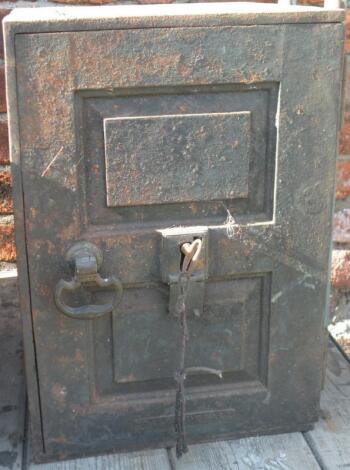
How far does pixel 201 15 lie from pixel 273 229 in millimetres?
403

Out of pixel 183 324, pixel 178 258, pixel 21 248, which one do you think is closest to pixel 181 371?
pixel 183 324

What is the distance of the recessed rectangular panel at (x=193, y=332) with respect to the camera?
1155mm

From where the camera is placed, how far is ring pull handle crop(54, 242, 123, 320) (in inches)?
41.8

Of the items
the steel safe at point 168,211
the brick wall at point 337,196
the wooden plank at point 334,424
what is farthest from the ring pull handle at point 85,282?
the brick wall at point 337,196

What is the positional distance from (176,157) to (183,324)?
0.30 meters

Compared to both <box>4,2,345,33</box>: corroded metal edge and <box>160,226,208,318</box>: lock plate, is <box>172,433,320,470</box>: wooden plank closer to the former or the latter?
<box>160,226,208,318</box>: lock plate

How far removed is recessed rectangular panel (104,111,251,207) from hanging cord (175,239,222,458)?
3.7 inches

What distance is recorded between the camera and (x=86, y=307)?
3.57 ft

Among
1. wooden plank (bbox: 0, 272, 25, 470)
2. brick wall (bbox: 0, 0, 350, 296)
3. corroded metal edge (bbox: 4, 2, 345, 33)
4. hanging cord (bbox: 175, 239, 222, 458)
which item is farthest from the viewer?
brick wall (bbox: 0, 0, 350, 296)

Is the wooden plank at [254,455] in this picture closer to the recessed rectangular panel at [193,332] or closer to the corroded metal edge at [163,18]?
the recessed rectangular panel at [193,332]

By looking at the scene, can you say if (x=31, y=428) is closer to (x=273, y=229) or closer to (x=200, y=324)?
(x=200, y=324)

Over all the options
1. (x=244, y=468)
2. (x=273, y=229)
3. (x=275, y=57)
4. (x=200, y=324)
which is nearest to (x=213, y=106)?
(x=275, y=57)

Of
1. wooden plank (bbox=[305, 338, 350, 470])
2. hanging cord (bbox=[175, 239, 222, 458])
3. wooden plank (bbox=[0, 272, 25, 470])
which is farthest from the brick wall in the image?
hanging cord (bbox=[175, 239, 222, 458])

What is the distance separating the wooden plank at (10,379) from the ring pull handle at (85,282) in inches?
13.4
